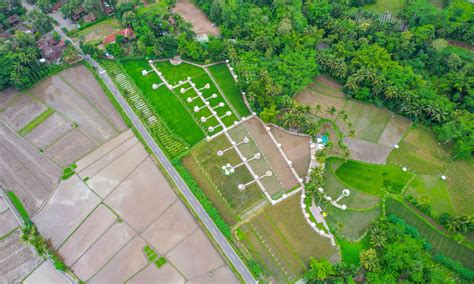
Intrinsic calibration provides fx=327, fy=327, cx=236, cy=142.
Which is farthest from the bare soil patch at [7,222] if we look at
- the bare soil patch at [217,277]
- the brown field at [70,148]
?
the bare soil patch at [217,277]

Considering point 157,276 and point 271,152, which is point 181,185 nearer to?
point 157,276

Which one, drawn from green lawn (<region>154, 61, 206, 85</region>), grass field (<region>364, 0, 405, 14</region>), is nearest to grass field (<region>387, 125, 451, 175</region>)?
grass field (<region>364, 0, 405, 14</region>)

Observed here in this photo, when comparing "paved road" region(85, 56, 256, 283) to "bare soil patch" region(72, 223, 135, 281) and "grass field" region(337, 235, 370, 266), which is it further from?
"grass field" region(337, 235, 370, 266)

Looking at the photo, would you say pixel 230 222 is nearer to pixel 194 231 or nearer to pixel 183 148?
pixel 194 231

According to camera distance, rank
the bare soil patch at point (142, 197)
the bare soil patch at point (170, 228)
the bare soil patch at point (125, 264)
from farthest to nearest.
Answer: the bare soil patch at point (142, 197) → the bare soil patch at point (170, 228) → the bare soil patch at point (125, 264)

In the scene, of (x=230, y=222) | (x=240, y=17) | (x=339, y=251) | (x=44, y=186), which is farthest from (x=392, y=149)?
(x=44, y=186)

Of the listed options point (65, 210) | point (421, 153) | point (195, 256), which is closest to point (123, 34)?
point (65, 210)

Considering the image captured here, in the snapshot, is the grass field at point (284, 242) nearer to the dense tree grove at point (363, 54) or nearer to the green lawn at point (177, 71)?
the dense tree grove at point (363, 54)

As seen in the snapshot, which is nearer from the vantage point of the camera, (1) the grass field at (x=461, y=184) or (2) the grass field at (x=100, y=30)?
(1) the grass field at (x=461, y=184)
